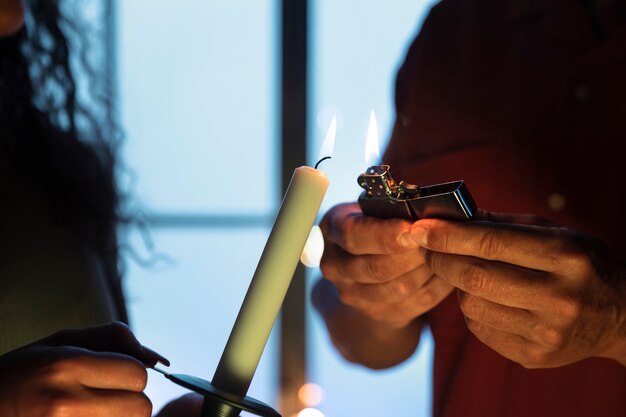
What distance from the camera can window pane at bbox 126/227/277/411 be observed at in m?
1.12

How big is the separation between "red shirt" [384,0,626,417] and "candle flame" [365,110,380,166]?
0.19m

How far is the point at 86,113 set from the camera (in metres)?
0.68

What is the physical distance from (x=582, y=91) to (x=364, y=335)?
0.92 ft

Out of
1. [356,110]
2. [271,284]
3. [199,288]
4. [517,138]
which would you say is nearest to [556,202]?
[517,138]

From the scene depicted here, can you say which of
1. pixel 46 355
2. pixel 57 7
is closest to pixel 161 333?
pixel 57 7

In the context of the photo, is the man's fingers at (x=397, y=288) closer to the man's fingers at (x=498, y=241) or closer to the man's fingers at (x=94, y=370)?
the man's fingers at (x=498, y=241)

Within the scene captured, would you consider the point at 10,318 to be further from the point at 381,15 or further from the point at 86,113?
the point at 381,15

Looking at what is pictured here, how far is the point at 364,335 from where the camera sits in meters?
0.50

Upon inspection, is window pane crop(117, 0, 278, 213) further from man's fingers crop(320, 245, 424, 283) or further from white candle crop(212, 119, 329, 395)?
white candle crop(212, 119, 329, 395)

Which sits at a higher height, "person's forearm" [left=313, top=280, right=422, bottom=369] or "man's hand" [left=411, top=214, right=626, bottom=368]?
"man's hand" [left=411, top=214, right=626, bottom=368]

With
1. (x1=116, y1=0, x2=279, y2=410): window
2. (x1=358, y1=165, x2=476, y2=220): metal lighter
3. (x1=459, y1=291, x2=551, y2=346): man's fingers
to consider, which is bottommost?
(x1=116, y1=0, x2=279, y2=410): window

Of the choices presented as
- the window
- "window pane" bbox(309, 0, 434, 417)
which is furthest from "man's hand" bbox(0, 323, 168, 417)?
the window

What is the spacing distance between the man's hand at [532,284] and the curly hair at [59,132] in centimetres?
33

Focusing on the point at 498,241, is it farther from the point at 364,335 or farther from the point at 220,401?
the point at 364,335
